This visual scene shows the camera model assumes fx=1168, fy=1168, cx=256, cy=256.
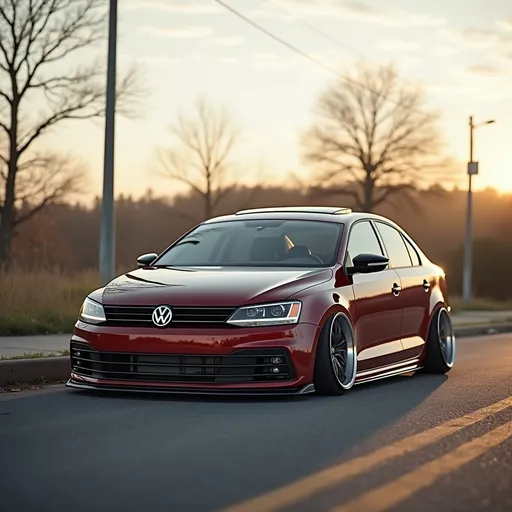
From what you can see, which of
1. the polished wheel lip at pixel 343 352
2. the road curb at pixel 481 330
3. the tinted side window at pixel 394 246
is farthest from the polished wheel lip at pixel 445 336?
the road curb at pixel 481 330

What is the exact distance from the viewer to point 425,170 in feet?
197

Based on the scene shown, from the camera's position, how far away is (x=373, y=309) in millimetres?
9984

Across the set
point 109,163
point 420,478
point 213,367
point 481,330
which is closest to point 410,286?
point 213,367

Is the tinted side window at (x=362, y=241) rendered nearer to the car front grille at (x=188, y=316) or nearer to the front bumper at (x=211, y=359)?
the front bumper at (x=211, y=359)

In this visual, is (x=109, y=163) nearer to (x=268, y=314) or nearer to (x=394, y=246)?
(x=394, y=246)

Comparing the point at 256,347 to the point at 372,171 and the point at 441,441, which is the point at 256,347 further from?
the point at 372,171

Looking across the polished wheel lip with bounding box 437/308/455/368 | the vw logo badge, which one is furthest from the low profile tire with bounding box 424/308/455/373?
the vw logo badge

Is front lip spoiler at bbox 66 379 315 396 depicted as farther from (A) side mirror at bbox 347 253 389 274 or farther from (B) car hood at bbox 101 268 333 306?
(A) side mirror at bbox 347 253 389 274

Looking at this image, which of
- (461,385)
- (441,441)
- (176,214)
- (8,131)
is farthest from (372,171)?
(441,441)

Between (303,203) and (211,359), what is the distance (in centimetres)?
5174

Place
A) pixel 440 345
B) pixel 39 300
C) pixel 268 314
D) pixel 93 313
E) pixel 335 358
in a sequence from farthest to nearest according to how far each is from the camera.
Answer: pixel 39 300 → pixel 440 345 → pixel 335 358 → pixel 93 313 → pixel 268 314

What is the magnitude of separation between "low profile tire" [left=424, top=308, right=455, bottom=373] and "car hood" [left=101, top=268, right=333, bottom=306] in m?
2.41

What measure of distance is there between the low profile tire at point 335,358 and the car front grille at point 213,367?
1.13ft

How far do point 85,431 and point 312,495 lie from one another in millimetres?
2374
